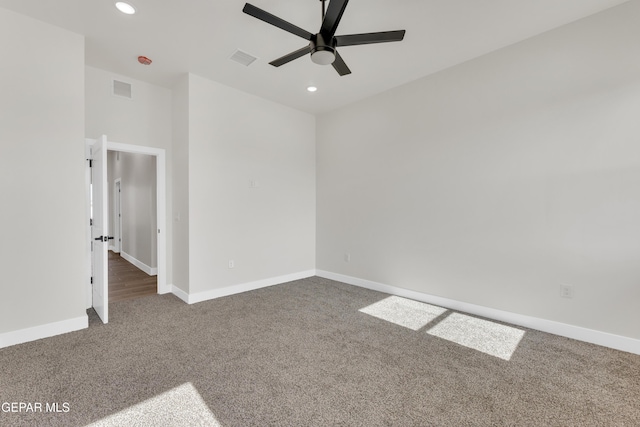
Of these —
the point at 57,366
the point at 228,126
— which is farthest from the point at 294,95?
the point at 57,366

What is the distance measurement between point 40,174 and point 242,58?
2.39m

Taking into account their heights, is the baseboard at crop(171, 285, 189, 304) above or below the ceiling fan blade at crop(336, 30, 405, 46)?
below

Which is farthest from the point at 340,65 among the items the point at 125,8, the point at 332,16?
the point at 125,8

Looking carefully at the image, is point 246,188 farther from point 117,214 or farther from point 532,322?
point 117,214

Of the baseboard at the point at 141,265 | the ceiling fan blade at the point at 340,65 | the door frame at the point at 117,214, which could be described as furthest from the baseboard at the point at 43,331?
the door frame at the point at 117,214

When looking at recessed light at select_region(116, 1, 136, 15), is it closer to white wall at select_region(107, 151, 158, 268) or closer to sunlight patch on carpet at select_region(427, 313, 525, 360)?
white wall at select_region(107, 151, 158, 268)

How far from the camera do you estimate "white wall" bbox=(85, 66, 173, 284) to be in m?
3.56

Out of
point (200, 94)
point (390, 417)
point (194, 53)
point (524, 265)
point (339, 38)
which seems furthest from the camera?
point (200, 94)

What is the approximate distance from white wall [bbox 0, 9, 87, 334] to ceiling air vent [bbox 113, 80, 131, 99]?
2.76 ft

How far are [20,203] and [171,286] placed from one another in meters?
2.08

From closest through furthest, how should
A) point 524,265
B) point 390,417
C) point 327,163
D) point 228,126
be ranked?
point 390,417
point 524,265
point 228,126
point 327,163

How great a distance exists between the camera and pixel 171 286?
167 inches

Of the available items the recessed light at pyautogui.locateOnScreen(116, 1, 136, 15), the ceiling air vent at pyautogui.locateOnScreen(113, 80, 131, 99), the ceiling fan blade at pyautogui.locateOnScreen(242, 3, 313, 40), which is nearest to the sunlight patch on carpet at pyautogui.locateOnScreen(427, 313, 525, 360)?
the ceiling fan blade at pyautogui.locateOnScreen(242, 3, 313, 40)

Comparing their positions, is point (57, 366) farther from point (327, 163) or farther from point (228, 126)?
point (327, 163)
